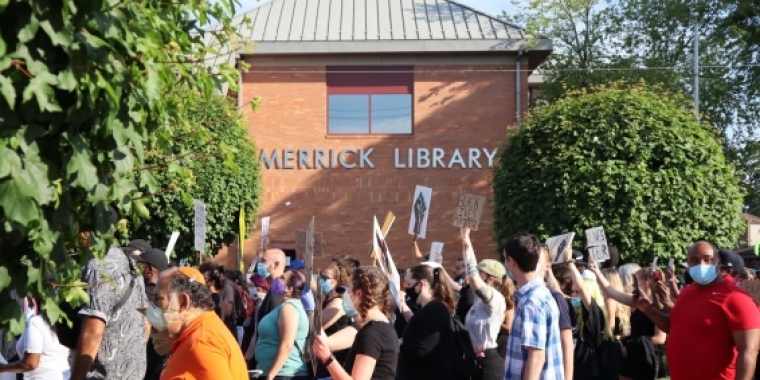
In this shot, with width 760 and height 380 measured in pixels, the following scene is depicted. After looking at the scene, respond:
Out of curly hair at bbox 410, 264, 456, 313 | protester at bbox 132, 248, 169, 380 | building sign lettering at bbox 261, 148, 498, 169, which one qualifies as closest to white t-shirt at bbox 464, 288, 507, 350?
curly hair at bbox 410, 264, 456, 313

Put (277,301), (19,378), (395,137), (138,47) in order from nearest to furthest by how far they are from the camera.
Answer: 1. (138,47)
2. (19,378)
3. (277,301)
4. (395,137)

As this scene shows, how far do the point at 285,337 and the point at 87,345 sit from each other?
243cm

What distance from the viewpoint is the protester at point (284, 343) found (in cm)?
829

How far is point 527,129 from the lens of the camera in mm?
23906

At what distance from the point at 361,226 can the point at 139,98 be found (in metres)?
27.1

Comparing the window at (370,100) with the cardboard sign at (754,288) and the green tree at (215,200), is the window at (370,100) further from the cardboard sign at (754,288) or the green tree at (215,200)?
the cardboard sign at (754,288)

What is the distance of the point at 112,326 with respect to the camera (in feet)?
21.1

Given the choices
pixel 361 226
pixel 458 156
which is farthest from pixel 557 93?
pixel 361 226

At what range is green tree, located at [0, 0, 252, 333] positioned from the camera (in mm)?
3307

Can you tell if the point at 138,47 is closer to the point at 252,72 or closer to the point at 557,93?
the point at 252,72

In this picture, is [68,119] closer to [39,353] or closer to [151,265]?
[39,353]

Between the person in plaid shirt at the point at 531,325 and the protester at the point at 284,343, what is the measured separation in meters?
2.04

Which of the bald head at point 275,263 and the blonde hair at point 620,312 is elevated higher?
the bald head at point 275,263

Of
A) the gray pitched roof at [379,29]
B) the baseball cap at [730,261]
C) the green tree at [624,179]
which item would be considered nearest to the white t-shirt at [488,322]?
the baseball cap at [730,261]
